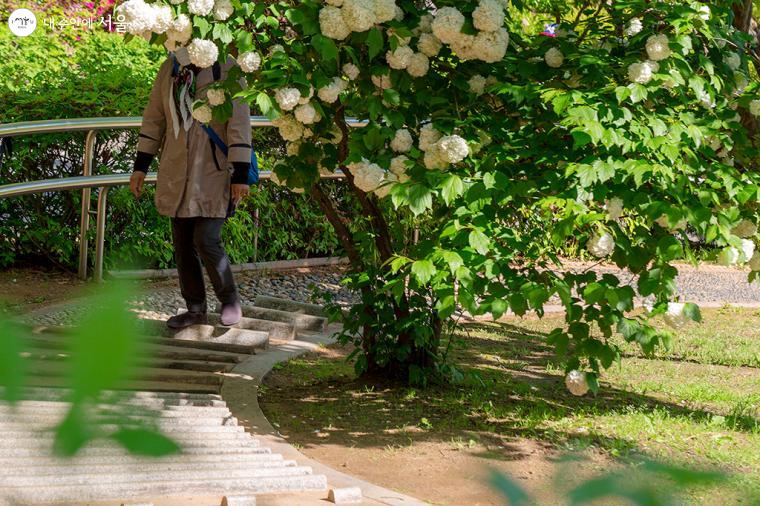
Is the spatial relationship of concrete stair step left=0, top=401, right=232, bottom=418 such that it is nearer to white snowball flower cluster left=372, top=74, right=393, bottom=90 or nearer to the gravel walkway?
white snowball flower cluster left=372, top=74, right=393, bottom=90

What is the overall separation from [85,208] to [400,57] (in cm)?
420

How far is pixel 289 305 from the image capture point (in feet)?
24.0

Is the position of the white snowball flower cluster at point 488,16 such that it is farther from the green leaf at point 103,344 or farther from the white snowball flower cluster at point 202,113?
the green leaf at point 103,344

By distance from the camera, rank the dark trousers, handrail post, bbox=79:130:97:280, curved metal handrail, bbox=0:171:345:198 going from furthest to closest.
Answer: handrail post, bbox=79:130:97:280 < curved metal handrail, bbox=0:171:345:198 < the dark trousers

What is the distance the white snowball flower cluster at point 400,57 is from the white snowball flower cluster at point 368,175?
419 mm

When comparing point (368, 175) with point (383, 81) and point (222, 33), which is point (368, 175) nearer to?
point (383, 81)

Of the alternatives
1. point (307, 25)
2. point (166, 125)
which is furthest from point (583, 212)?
point (166, 125)

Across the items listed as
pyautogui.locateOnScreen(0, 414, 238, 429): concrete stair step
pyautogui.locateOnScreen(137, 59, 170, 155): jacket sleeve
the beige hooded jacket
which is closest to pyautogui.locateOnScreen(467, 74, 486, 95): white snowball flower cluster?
the beige hooded jacket

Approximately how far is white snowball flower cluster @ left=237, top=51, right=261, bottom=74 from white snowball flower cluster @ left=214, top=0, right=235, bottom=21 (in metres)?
0.18

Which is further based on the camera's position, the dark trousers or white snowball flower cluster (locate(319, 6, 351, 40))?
the dark trousers

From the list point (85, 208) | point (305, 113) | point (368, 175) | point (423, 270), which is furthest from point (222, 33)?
point (85, 208)

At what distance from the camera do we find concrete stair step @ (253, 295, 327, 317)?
725 centimetres

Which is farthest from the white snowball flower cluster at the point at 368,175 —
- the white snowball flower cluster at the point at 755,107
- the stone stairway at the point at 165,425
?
the white snowball flower cluster at the point at 755,107

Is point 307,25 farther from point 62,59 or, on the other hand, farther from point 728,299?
point 62,59
